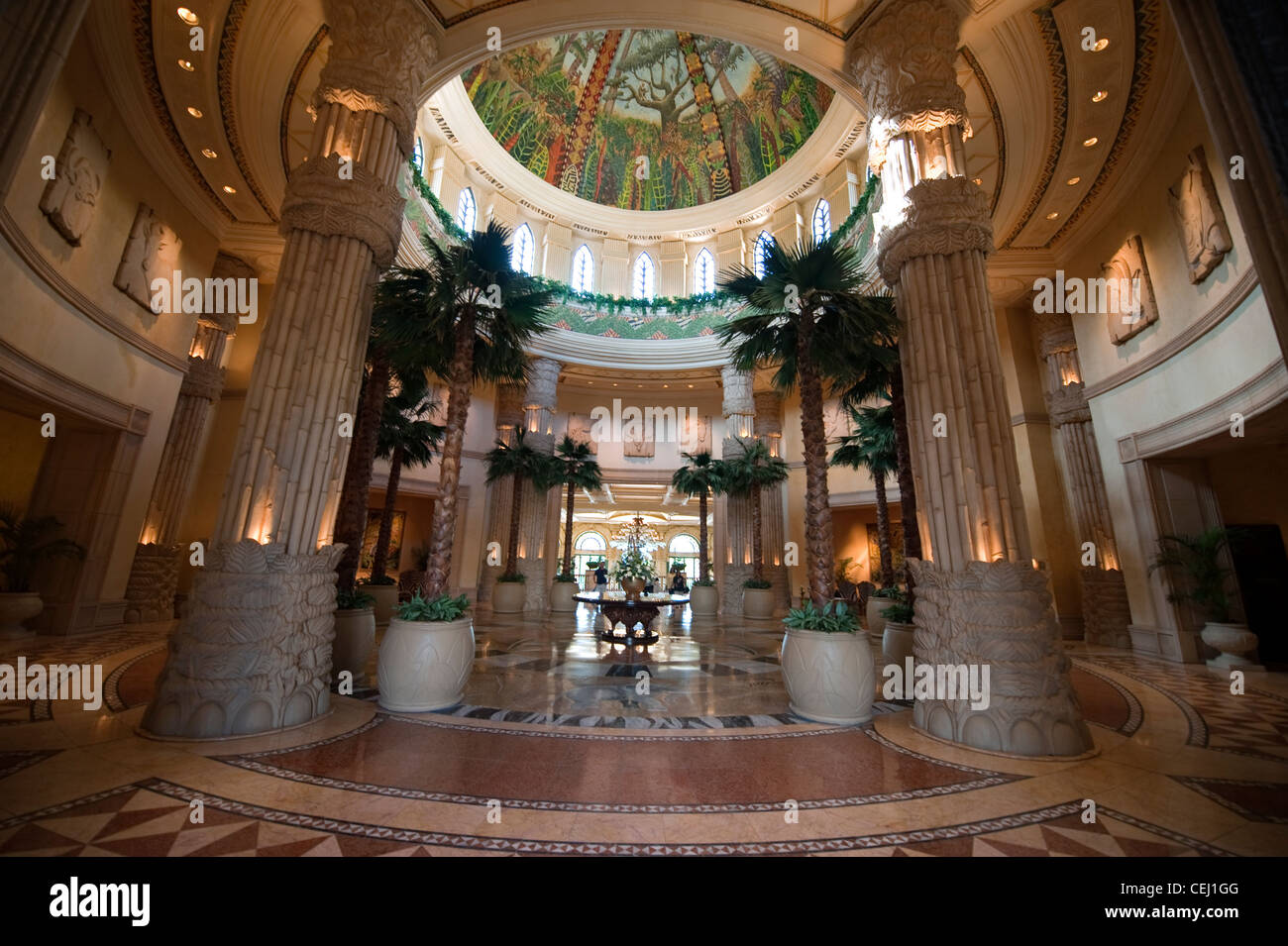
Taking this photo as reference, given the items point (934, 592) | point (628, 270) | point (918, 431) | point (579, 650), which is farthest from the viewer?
point (628, 270)

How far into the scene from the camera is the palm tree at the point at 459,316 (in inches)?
247

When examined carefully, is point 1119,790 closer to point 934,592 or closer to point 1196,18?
point 934,592

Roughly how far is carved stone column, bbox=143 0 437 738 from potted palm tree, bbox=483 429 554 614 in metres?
10.6

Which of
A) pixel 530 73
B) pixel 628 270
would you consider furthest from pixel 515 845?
pixel 530 73

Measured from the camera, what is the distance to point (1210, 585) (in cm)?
854

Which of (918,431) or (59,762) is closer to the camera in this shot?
(59,762)

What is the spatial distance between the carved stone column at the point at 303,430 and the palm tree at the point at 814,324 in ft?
16.7

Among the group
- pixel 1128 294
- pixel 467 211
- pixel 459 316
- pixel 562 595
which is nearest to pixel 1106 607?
pixel 1128 294

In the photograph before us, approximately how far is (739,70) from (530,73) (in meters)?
7.88

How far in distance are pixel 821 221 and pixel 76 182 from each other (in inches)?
739

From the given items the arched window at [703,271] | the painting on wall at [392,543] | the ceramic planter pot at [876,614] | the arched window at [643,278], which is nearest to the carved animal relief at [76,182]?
the painting on wall at [392,543]

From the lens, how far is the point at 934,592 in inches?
204

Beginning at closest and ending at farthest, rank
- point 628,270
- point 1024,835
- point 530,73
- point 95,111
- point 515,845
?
point 515,845
point 1024,835
point 95,111
point 530,73
point 628,270

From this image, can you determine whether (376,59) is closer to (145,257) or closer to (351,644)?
(145,257)
